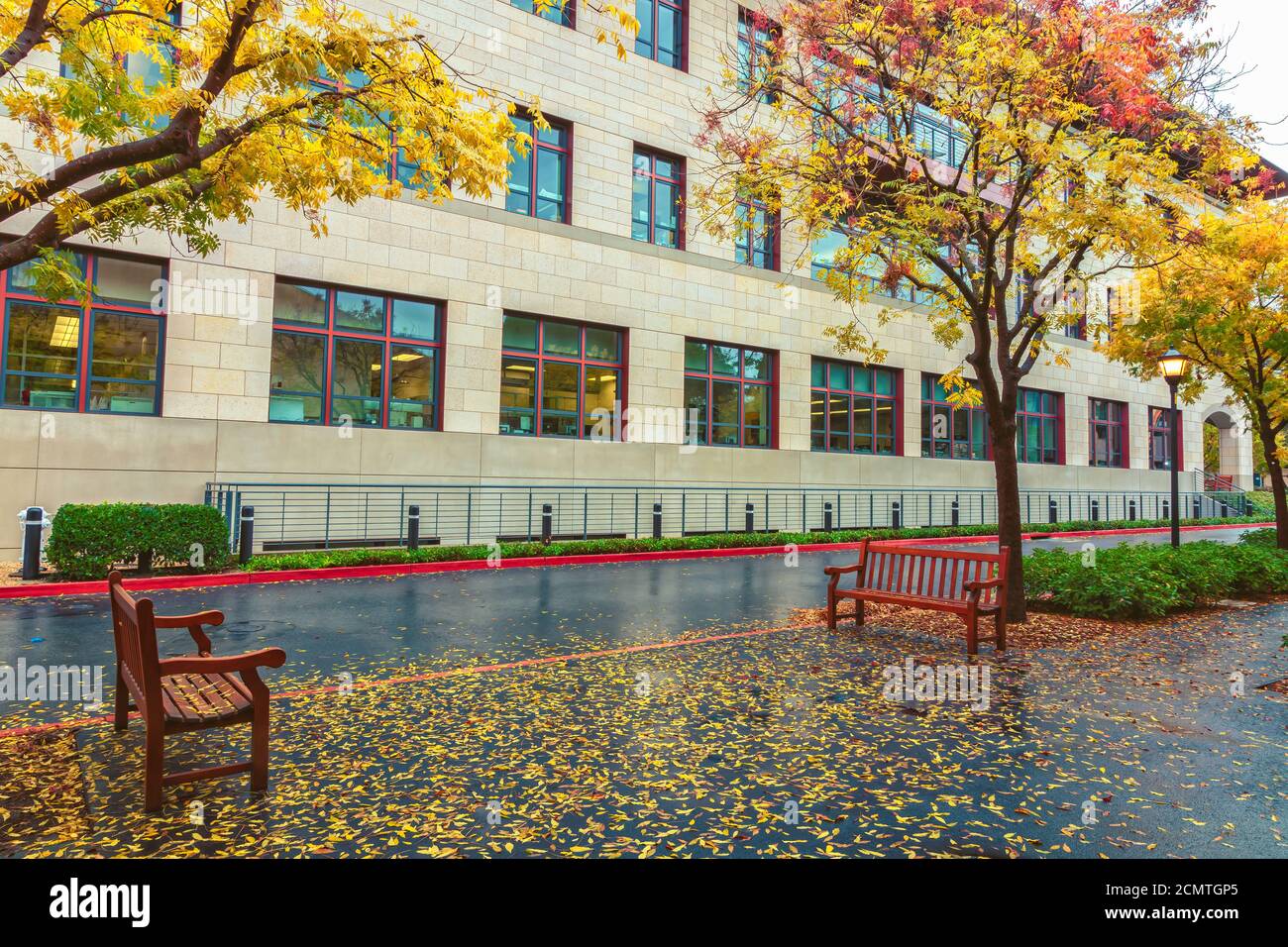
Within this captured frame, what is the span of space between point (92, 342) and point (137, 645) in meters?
13.0

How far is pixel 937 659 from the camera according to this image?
7039 mm

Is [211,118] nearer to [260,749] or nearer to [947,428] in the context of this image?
[260,749]

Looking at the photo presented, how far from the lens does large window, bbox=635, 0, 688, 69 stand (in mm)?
21062

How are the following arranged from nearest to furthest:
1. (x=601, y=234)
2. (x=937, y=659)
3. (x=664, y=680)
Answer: (x=664, y=680) < (x=937, y=659) < (x=601, y=234)

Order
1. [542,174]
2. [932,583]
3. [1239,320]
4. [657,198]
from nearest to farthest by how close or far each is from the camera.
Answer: [932,583] → [1239,320] → [542,174] → [657,198]

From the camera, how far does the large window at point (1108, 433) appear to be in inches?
1296

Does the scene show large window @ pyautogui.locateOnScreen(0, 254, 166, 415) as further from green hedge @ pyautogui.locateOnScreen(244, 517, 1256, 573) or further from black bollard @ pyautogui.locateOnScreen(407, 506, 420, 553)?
black bollard @ pyautogui.locateOnScreen(407, 506, 420, 553)

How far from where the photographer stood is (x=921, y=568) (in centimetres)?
802

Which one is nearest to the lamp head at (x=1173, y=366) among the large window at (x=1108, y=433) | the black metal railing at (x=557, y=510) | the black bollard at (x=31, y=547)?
the black metal railing at (x=557, y=510)

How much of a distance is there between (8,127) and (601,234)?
39.8 feet

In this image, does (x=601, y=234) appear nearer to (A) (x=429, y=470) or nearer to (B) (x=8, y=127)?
(A) (x=429, y=470)

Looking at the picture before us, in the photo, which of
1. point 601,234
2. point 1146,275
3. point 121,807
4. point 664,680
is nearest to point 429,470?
point 601,234

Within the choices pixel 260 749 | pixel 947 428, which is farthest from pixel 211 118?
pixel 947 428

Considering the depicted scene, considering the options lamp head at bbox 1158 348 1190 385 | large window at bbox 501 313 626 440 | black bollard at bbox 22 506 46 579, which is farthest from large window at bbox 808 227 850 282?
black bollard at bbox 22 506 46 579
